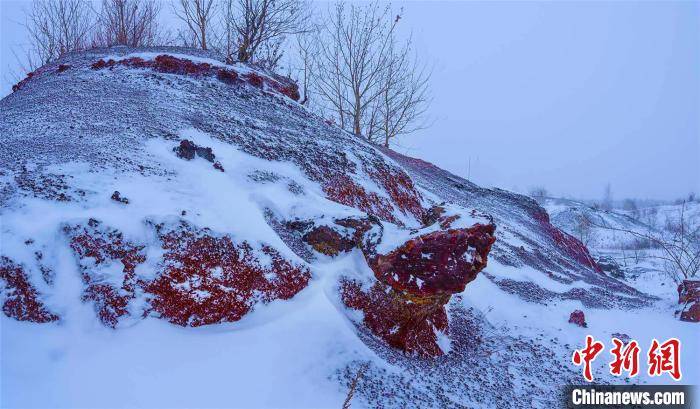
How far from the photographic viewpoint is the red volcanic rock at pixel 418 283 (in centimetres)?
261

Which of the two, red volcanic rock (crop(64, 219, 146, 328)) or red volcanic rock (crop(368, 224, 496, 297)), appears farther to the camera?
red volcanic rock (crop(368, 224, 496, 297))

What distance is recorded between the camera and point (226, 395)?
192 centimetres

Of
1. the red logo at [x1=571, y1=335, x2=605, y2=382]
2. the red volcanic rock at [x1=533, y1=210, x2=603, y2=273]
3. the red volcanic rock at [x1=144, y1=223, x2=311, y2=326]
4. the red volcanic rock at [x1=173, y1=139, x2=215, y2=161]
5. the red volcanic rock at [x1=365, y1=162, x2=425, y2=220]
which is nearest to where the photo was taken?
the red volcanic rock at [x1=144, y1=223, x2=311, y2=326]

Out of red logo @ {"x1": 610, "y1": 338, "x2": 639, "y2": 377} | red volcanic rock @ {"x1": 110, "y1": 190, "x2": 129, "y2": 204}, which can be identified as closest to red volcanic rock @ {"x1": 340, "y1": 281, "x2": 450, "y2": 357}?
red logo @ {"x1": 610, "y1": 338, "x2": 639, "y2": 377}

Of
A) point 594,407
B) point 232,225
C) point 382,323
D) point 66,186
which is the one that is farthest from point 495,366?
point 66,186

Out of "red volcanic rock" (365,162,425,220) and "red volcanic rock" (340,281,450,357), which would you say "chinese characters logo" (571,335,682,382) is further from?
"red volcanic rock" (365,162,425,220)

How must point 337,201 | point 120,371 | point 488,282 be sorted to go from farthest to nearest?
1. point 488,282
2. point 337,201
3. point 120,371

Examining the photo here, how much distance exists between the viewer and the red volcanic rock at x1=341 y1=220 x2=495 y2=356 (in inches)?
103

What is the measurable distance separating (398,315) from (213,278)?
3.88 feet

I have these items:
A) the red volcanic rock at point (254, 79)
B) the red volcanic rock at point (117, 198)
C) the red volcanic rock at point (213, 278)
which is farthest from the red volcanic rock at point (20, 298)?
the red volcanic rock at point (254, 79)

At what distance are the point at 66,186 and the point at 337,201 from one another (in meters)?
2.08

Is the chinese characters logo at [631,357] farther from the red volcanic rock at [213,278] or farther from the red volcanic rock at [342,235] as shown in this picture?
the red volcanic rock at [213,278]

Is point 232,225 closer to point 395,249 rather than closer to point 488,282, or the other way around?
point 395,249

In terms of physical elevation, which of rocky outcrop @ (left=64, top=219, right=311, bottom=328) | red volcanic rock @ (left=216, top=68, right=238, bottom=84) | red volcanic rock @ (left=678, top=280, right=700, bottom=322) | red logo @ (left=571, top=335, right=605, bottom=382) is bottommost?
red logo @ (left=571, top=335, right=605, bottom=382)
